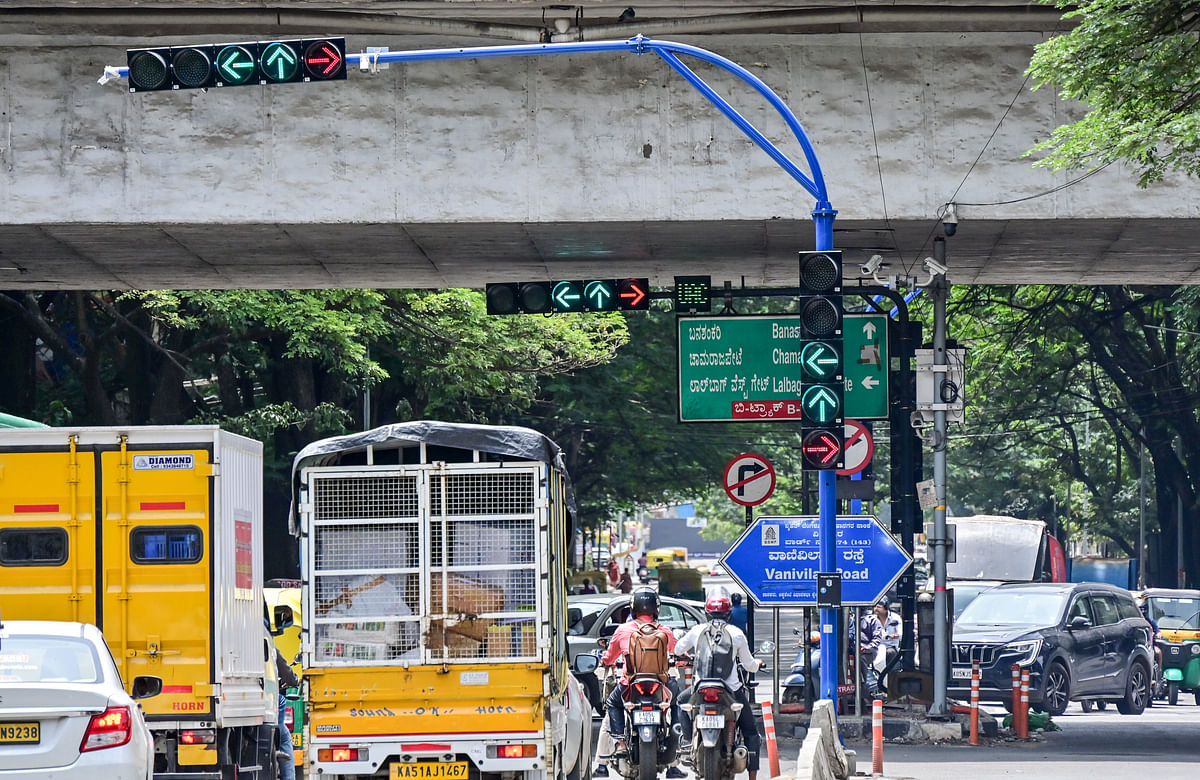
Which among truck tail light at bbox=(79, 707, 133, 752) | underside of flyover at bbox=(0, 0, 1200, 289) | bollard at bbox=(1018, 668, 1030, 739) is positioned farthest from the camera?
bollard at bbox=(1018, 668, 1030, 739)

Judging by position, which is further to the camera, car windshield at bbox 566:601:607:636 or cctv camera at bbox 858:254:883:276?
car windshield at bbox 566:601:607:636

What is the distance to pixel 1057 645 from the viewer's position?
2302 centimetres

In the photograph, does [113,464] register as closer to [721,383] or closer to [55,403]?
[721,383]

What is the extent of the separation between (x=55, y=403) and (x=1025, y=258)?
17552mm

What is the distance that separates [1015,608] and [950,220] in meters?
8.52

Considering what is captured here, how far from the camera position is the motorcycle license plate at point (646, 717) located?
13.6 meters

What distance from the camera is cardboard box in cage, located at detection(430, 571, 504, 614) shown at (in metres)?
11.9

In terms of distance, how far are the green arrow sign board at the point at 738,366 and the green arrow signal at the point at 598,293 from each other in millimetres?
918

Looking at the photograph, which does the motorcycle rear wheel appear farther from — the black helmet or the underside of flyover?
the underside of flyover

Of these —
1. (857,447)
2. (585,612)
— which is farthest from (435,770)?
(585,612)

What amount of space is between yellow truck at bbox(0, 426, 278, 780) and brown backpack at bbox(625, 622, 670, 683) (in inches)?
127

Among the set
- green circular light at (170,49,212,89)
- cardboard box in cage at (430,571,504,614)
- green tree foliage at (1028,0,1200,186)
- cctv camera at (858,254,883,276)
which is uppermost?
green circular light at (170,49,212,89)

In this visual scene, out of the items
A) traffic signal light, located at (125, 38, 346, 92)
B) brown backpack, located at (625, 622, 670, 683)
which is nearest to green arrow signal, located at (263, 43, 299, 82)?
traffic signal light, located at (125, 38, 346, 92)

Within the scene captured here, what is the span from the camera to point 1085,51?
40.9 feet
